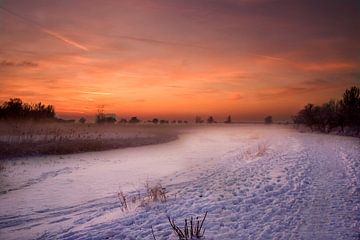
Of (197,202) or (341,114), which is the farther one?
(341,114)

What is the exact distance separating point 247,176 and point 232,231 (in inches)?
259

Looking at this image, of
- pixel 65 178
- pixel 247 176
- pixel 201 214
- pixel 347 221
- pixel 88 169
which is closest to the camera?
pixel 347 221

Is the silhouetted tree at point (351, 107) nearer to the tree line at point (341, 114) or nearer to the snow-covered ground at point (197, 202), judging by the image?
the tree line at point (341, 114)

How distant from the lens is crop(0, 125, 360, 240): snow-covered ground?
7430mm

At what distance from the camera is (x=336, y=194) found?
33.2 ft

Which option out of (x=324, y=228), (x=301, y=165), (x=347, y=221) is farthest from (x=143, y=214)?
(x=301, y=165)

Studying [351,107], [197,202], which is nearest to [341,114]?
[351,107]

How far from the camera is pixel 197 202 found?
31.7ft

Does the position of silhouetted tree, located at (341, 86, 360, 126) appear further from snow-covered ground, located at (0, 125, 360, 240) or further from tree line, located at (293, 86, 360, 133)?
snow-covered ground, located at (0, 125, 360, 240)

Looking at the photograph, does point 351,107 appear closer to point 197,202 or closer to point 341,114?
point 341,114

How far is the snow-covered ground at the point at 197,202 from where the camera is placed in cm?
743

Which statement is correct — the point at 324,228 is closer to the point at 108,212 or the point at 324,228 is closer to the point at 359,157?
the point at 108,212

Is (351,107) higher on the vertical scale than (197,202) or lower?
higher

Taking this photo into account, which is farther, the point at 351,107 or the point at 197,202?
the point at 351,107
